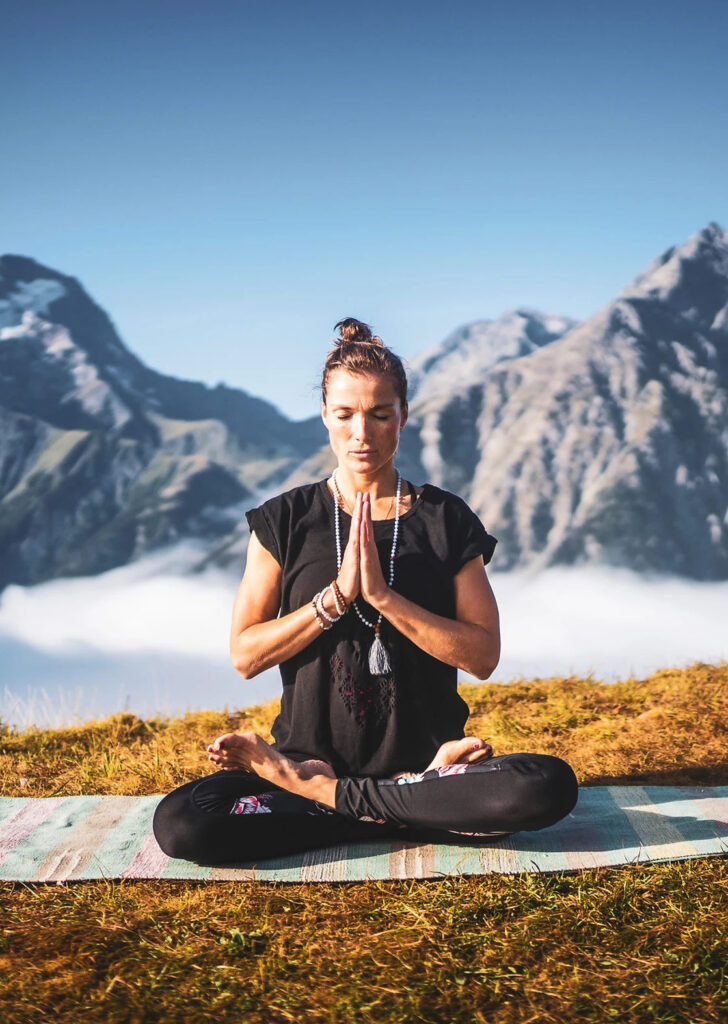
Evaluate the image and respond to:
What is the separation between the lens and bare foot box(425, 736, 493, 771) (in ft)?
12.1

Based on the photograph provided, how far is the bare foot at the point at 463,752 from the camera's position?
3686 millimetres

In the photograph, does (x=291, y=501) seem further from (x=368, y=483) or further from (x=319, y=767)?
(x=319, y=767)

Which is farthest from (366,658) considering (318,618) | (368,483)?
(368,483)

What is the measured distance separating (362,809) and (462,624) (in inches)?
33.5

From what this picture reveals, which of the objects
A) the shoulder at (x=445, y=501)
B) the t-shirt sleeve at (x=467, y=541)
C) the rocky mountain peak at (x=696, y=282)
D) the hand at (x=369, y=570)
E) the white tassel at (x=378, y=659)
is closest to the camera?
the hand at (x=369, y=570)

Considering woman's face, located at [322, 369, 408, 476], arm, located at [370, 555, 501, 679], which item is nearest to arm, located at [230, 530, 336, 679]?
arm, located at [370, 555, 501, 679]

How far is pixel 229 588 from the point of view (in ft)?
467

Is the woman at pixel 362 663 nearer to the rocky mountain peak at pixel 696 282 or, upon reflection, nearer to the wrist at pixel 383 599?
the wrist at pixel 383 599

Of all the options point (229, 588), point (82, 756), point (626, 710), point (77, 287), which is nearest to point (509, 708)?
point (626, 710)

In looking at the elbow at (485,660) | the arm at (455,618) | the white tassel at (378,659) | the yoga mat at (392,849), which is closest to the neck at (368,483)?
the arm at (455,618)

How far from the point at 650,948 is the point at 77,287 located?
17812 centimetres

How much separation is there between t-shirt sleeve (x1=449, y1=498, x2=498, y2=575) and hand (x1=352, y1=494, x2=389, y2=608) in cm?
48

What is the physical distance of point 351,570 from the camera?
359 cm

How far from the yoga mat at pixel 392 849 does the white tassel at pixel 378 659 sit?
0.71 metres
